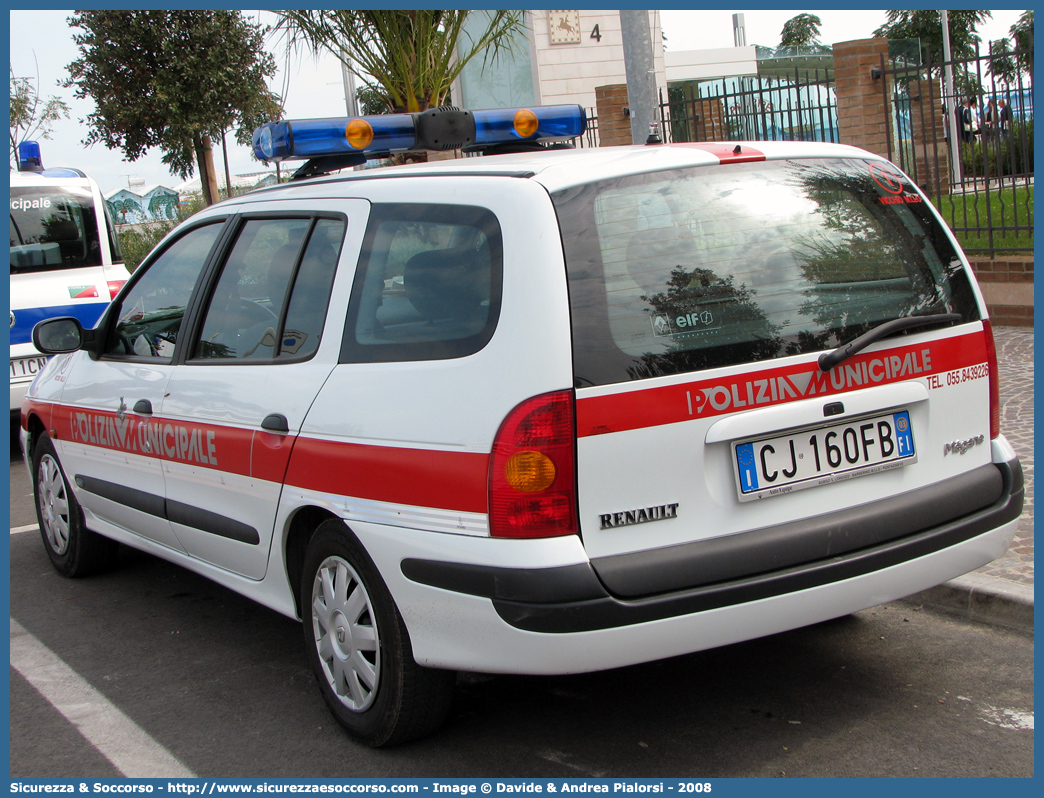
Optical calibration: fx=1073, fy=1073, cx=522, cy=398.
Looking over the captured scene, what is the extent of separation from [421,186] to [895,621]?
245 centimetres

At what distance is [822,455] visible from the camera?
300 cm

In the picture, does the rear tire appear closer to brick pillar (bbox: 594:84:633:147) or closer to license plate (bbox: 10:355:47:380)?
license plate (bbox: 10:355:47:380)

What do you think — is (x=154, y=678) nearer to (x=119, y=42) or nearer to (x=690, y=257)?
(x=690, y=257)

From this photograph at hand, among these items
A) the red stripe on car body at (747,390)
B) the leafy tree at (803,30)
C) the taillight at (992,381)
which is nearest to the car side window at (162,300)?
the red stripe on car body at (747,390)

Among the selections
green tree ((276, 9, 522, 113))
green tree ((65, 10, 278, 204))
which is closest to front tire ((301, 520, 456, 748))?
green tree ((276, 9, 522, 113))

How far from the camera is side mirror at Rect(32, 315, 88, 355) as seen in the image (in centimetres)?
468

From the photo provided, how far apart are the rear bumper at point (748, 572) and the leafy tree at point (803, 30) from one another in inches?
3421

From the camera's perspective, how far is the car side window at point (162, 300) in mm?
4285

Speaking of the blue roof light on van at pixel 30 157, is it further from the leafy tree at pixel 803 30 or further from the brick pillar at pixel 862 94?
the leafy tree at pixel 803 30

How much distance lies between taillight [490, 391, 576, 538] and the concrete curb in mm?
1792

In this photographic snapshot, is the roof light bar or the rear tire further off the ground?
the roof light bar

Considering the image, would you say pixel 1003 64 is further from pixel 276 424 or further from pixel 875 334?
pixel 276 424

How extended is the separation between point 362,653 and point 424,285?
1133 mm

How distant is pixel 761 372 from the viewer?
291 cm
